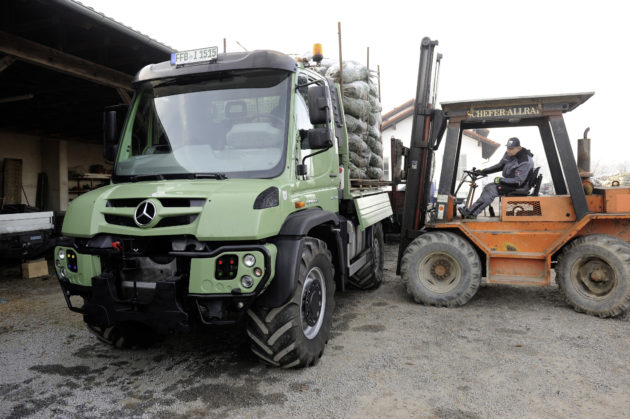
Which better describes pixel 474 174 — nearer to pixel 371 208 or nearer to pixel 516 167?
pixel 516 167

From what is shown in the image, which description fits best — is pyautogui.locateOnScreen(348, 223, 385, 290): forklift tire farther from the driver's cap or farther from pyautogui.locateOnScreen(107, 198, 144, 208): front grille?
pyautogui.locateOnScreen(107, 198, 144, 208): front grille

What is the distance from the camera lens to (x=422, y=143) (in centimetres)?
580

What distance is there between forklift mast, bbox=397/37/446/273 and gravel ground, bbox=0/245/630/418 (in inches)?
51.3

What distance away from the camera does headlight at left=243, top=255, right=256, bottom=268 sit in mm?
2980

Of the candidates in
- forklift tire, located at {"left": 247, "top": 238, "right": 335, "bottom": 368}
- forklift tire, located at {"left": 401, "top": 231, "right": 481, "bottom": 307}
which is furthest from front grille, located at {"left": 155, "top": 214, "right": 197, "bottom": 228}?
forklift tire, located at {"left": 401, "top": 231, "right": 481, "bottom": 307}

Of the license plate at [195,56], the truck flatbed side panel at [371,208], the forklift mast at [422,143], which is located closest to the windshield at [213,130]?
the license plate at [195,56]

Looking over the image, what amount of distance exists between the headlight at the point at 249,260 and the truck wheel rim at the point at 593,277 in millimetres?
4030

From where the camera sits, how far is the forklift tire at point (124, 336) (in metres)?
3.97

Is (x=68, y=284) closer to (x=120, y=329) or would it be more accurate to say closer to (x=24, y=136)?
(x=120, y=329)

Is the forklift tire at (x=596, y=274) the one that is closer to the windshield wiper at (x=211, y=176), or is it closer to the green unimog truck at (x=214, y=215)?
the green unimog truck at (x=214, y=215)

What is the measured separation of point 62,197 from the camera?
12875 millimetres

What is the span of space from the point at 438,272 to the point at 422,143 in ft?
5.56

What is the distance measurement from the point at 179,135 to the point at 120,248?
1.14 m

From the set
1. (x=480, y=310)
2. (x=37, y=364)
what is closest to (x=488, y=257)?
(x=480, y=310)
